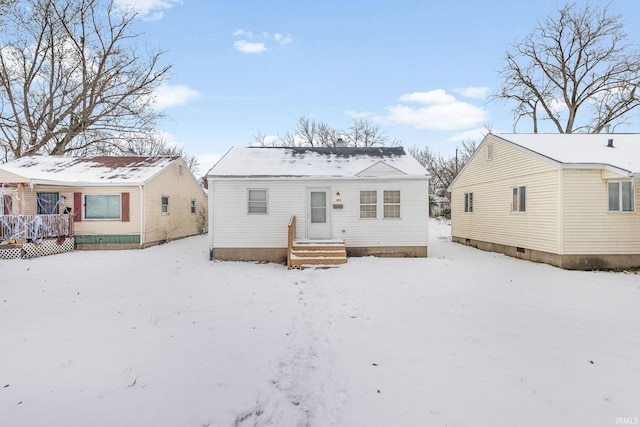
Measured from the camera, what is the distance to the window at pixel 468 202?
15438mm

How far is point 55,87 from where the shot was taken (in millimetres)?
20734

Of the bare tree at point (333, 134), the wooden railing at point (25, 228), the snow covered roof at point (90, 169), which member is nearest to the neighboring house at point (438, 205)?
the bare tree at point (333, 134)

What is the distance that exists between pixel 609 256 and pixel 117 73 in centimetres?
2924

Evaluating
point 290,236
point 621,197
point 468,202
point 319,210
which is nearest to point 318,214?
point 319,210

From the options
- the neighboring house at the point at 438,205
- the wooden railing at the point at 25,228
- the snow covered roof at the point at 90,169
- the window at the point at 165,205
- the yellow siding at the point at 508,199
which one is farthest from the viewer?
the neighboring house at the point at 438,205

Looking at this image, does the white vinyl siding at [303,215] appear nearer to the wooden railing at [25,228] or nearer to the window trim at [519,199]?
the window trim at [519,199]

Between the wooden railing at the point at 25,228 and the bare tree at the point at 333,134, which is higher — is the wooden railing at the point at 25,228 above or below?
below

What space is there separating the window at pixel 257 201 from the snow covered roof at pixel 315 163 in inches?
28.2

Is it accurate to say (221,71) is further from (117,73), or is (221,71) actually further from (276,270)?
(276,270)

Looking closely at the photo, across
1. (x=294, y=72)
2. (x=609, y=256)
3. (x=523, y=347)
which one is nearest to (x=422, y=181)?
(x=609, y=256)

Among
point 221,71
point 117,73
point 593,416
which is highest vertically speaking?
point 117,73

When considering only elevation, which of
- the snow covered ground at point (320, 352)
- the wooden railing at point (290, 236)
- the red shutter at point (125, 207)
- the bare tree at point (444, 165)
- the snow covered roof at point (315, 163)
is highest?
the bare tree at point (444, 165)

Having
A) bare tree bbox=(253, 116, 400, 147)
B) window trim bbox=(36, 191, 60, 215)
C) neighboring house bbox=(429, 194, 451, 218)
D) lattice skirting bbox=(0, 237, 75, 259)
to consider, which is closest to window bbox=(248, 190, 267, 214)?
lattice skirting bbox=(0, 237, 75, 259)

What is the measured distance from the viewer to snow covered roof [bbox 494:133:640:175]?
9357 millimetres
